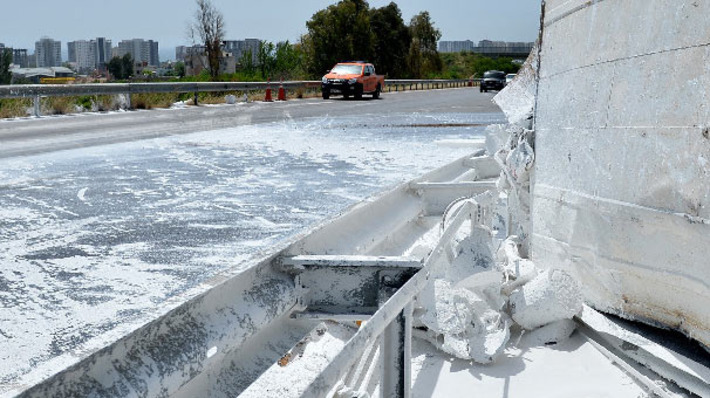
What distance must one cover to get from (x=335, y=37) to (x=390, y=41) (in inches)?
402

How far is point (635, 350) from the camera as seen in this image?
3.73 m

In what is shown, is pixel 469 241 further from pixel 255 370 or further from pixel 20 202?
pixel 20 202

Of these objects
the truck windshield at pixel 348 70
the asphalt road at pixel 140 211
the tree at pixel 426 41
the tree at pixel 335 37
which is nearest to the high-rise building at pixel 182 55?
the tree at pixel 335 37

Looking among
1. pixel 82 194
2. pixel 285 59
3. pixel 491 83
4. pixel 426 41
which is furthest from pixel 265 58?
pixel 82 194

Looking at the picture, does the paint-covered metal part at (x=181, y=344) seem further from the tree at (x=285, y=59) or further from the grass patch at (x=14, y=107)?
the tree at (x=285, y=59)

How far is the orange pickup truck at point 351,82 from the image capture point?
35906 mm

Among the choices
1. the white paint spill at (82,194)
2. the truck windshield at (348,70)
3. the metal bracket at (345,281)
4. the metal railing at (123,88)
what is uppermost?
the truck windshield at (348,70)

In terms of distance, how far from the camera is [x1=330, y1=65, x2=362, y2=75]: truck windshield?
37281 mm

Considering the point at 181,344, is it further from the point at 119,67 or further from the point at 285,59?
the point at 119,67

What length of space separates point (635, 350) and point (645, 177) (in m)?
0.85

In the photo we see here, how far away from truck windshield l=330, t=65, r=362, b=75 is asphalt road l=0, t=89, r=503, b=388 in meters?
23.9

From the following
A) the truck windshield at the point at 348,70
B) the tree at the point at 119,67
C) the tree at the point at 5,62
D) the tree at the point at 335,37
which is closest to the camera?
the truck windshield at the point at 348,70

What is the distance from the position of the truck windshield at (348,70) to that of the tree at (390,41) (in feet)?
118

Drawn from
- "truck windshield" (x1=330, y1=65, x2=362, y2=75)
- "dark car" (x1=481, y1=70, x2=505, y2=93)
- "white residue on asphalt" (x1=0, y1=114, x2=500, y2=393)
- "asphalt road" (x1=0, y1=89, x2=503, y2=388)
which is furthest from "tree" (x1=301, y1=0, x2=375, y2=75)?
"white residue on asphalt" (x1=0, y1=114, x2=500, y2=393)
